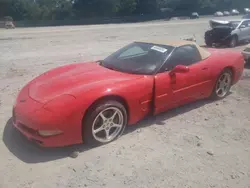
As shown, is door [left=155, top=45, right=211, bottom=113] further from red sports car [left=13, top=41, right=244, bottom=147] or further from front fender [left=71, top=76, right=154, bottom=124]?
front fender [left=71, top=76, right=154, bottom=124]

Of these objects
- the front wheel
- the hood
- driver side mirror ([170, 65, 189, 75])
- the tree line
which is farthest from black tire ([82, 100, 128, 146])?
the tree line

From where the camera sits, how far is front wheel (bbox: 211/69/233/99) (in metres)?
5.25

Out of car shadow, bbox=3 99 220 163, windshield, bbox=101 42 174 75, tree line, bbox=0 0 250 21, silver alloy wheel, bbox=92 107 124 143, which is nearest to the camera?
car shadow, bbox=3 99 220 163

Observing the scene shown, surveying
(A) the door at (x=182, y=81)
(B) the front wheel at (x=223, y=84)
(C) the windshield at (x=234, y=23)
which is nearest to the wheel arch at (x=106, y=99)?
(A) the door at (x=182, y=81)

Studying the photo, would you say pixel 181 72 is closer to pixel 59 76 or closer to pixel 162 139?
pixel 162 139

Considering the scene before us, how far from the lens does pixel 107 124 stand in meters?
3.71

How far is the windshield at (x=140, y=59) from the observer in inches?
168

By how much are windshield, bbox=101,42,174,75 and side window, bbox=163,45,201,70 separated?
10 cm

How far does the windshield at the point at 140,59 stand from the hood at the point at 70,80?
0.19m

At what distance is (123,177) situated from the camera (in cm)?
310

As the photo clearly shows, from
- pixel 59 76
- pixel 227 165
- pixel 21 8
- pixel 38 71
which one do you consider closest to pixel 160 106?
pixel 227 165

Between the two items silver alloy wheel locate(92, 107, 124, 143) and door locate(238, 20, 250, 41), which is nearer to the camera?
silver alloy wheel locate(92, 107, 124, 143)

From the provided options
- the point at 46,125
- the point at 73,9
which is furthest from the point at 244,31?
the point at 73,9

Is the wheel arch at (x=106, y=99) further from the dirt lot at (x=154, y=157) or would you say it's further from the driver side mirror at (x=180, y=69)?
the driver side mirror at (x=180, y=69)
